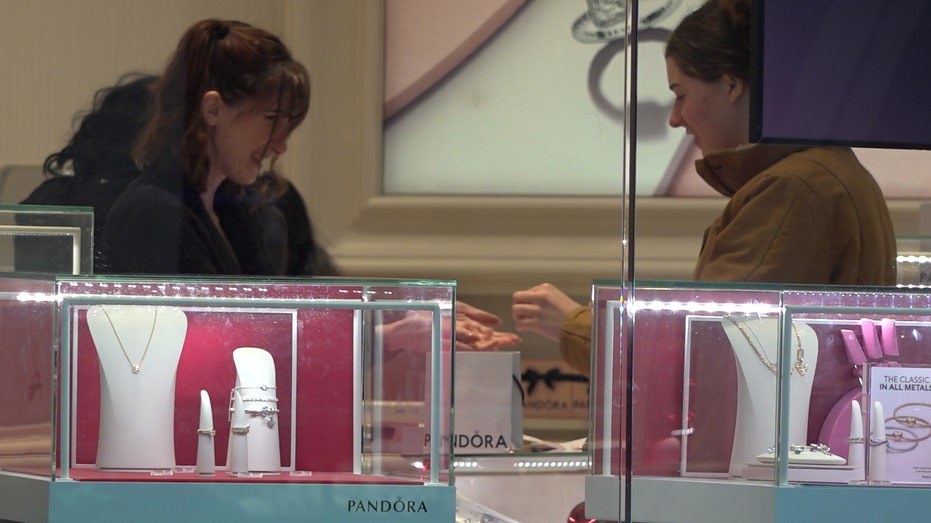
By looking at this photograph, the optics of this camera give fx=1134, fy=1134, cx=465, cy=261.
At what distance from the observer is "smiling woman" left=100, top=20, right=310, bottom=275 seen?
0.96m

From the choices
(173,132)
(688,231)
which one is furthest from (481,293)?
(173,132)

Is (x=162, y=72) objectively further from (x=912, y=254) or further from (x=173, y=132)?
(x=912, y=254)

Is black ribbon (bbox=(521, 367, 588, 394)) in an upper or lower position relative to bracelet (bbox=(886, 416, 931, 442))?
upper

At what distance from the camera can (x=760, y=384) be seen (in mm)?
962

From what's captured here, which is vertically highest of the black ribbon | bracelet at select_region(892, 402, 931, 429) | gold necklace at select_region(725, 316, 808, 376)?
gold necklace at select_region(725, 316, 808, 376)

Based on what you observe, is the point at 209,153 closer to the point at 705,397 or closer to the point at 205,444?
the point at 205,444

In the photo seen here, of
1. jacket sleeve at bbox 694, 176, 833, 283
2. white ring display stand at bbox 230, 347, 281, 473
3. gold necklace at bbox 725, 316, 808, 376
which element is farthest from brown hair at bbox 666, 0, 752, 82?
white ring display stand at bbox 230, 347, 281, 473

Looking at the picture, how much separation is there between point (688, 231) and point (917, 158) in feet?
0.73

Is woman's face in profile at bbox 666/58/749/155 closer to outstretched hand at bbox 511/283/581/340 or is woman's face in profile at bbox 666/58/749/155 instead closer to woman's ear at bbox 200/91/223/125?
outstretched hand at bbox 511/283/581/340

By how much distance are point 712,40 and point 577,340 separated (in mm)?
297

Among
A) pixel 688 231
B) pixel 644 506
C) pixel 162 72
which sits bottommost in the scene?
pixel 644 506

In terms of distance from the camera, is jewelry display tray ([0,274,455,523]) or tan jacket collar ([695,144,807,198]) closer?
jewelry display tray ([0,274,455,523])

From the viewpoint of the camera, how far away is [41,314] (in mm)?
924

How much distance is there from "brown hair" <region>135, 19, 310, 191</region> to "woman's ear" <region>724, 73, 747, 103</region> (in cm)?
37
